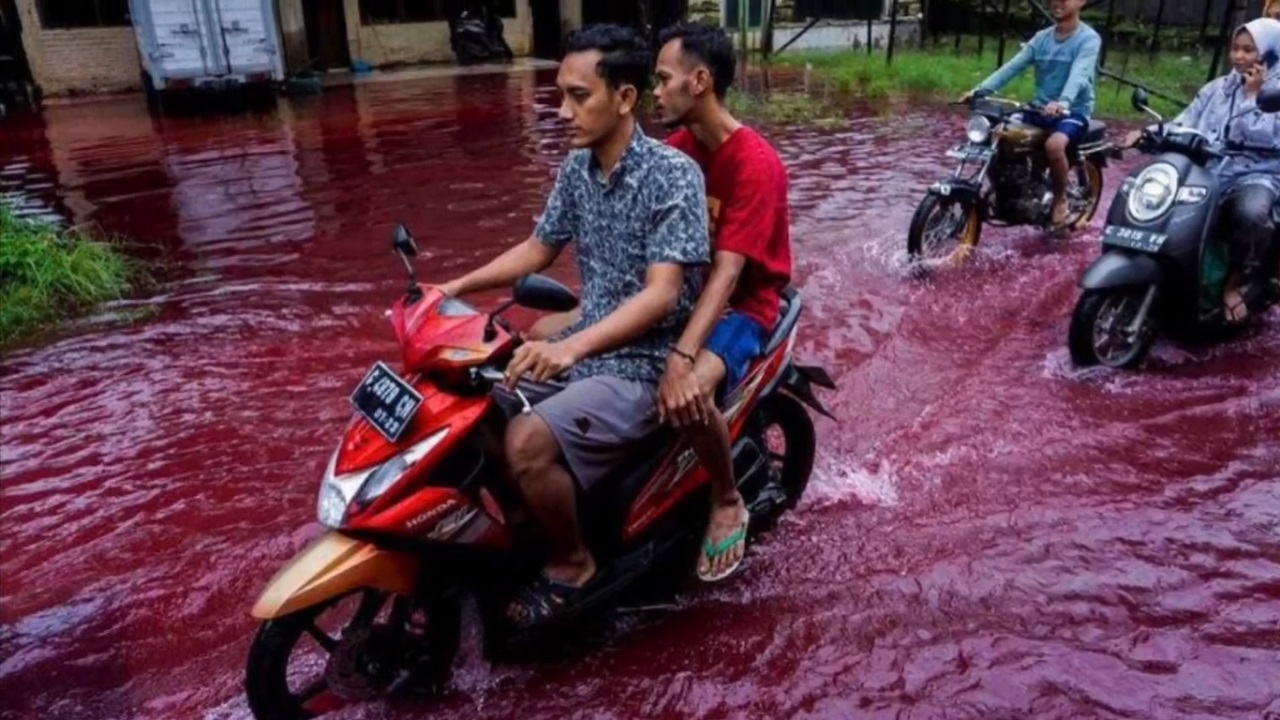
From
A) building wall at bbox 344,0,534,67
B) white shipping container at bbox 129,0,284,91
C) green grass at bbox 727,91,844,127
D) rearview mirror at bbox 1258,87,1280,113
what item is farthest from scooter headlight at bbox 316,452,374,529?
building wall at bbox 344,0,534,67

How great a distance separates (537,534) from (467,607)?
53 centimetres

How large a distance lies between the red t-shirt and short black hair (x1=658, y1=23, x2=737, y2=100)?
0.18 m

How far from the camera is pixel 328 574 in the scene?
8.48 ft

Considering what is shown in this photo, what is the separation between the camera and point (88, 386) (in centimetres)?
551

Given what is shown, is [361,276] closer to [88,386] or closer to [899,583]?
[88,386]

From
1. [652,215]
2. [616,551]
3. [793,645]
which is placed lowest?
[793,645]

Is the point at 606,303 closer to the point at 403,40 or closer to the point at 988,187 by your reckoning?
the point at 988,187

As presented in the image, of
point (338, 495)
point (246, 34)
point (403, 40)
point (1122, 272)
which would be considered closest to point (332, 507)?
point (338, 495)

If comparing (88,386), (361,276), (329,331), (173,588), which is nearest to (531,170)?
(361,276)

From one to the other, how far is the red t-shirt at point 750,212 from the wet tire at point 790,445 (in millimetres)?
486

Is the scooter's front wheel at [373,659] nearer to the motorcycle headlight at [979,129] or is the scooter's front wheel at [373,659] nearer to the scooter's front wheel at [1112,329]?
the scooter's front wheel at [1112,329]

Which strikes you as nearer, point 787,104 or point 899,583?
point 899,583

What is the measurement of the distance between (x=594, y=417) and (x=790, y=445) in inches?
52.5

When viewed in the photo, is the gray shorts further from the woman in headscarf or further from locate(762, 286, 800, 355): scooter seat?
the woman in headscarf
